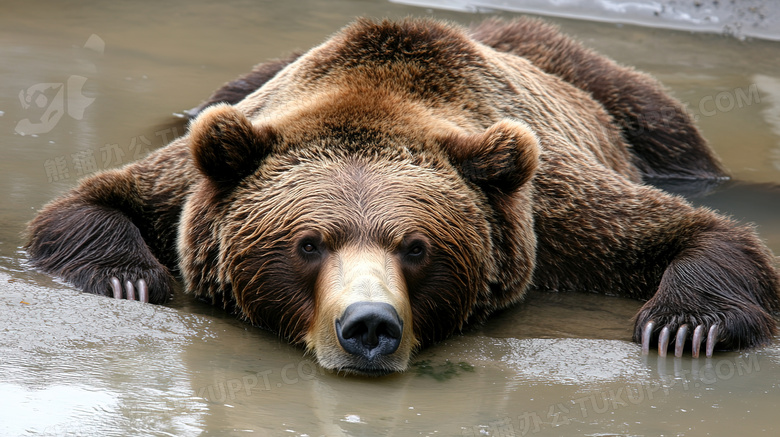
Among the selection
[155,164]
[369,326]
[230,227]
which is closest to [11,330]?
[230,227]

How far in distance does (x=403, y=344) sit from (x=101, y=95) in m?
6.24

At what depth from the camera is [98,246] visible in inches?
233

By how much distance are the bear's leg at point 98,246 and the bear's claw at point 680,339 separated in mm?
2767

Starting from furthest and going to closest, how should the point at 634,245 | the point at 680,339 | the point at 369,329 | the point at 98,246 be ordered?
the point at 634,245, the point at 98,246, the point at 680,339, the point at 369,329

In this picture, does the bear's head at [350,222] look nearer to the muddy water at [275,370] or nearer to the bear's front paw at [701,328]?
the muddy water at [275,370]

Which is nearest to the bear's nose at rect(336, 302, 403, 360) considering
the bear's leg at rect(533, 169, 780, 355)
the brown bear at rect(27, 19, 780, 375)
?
the brown bear at rect(27, 19, 780, 375)

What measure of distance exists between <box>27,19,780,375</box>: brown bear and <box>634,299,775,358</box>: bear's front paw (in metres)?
0.01

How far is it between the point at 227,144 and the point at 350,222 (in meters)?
0.88

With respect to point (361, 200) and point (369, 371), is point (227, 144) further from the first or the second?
point (369, 371)

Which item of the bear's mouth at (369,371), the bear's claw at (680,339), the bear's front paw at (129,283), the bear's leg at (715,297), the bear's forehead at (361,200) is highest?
the bear's forehead at (361,200)

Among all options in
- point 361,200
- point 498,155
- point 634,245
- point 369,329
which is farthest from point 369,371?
point 634,245

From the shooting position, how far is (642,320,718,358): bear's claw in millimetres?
5215

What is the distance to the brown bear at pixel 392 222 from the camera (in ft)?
16.3

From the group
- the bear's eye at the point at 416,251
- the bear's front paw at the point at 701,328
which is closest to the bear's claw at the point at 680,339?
the bear's front paw at the point at 701,328
